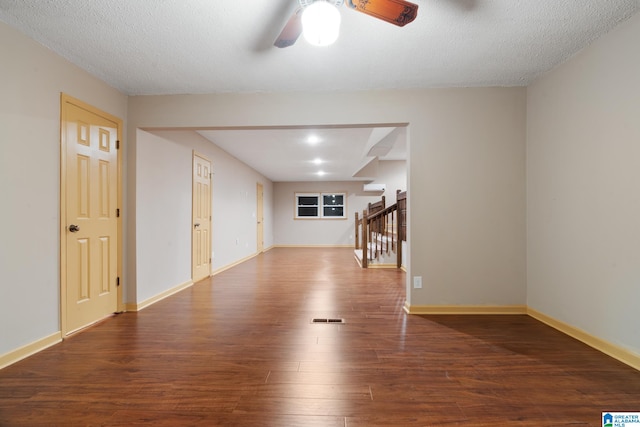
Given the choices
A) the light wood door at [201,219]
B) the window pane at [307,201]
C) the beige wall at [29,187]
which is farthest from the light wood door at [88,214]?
the window pane at [307,201]

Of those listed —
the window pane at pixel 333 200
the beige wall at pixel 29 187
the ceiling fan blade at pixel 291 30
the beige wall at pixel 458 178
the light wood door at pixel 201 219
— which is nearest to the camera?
the ceiling fan blade at pixel 291 30

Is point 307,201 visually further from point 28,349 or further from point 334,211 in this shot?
point 28,349

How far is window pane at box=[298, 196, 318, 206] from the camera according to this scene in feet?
34.0

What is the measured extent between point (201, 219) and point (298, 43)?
134 inches

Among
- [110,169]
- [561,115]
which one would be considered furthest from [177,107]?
[561,115]

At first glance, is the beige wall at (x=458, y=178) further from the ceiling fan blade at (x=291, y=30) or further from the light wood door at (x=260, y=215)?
the light wood door at (x=260, y=215)

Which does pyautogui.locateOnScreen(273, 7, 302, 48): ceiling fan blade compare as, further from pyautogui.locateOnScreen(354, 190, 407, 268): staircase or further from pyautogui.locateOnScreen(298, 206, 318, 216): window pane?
pyautogui.locateOnScreen(298, 206, 318, 216): window pane

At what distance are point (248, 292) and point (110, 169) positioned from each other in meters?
2.21

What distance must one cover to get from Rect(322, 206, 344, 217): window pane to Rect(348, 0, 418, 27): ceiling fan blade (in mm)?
8745

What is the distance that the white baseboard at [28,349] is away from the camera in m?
1.95

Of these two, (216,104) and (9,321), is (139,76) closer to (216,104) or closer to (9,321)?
(216,104)

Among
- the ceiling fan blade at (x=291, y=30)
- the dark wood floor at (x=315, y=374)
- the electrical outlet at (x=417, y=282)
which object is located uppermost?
the ceiling fan blade at (x=291, y=30)

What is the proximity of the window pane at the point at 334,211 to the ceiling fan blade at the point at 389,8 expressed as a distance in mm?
8745

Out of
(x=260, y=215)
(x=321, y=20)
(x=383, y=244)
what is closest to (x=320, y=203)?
(x=260, y=215)
